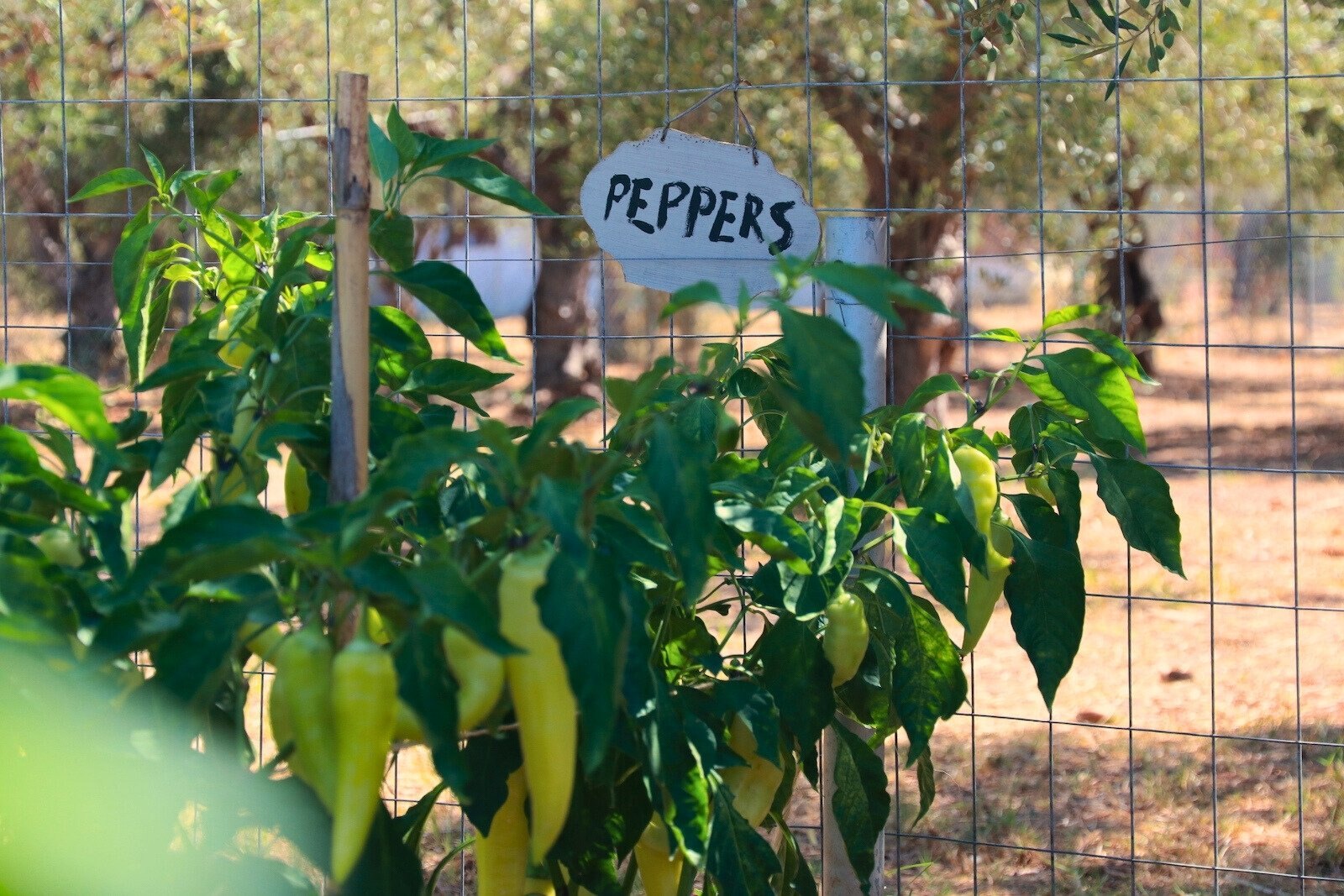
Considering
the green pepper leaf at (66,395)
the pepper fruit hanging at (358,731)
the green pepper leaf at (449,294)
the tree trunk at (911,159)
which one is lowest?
the pepper fruit hanging at (358,731)

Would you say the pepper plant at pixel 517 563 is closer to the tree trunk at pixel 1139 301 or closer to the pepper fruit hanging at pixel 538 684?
the pepper fruit hanging at pixel 538 684

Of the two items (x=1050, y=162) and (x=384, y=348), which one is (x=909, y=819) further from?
(x=1050, y=162)

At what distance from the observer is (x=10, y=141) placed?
21.3 feet

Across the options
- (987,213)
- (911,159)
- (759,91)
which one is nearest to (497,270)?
(759,91)

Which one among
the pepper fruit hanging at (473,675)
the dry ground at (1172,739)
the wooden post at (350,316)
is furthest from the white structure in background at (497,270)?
the pepper fruit hanging at (473,675)

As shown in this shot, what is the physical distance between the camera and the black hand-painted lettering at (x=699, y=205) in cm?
149

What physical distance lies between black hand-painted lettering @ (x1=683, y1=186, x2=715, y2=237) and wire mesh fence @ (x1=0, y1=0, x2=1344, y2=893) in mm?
140

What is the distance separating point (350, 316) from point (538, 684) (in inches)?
10.8

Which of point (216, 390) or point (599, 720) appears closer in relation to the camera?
point (599, 720)

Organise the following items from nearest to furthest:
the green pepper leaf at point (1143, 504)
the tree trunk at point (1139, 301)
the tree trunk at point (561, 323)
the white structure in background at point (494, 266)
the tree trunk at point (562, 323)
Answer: the green pepper leaf at point (1143, 504) → the tree trunk at point (561, 323) → the tree trunk at point (562, 323) → the tree trunk at point (1139, 301) → the white structure in background at point (494, 266)

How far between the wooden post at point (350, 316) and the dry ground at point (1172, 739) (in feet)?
3.23

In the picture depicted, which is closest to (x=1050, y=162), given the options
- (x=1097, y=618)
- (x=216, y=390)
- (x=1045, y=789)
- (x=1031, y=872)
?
(x=1097, y=618)

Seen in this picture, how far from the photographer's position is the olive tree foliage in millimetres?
4734

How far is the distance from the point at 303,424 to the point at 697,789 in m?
0.34
